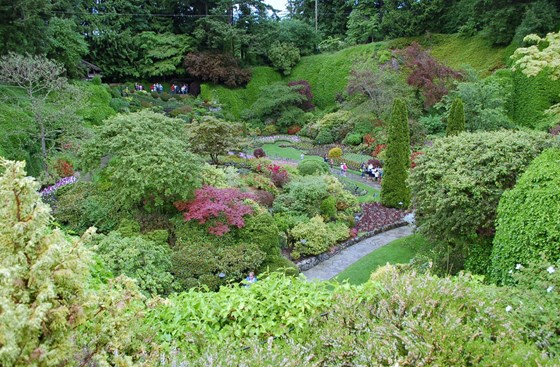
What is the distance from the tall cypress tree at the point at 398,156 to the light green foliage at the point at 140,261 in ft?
30.7

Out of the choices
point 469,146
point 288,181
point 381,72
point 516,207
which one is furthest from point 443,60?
point 516,207

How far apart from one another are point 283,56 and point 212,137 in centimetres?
2106

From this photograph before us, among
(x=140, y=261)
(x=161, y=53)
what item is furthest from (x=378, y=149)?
(x=161, y=53)

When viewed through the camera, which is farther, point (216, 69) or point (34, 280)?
point (216, 69)

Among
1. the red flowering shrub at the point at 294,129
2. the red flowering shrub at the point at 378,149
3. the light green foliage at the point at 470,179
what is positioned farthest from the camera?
the red flowering shrub at the point at 294,129

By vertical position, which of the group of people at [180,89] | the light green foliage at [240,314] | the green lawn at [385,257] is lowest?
the green lawn at [385,257]

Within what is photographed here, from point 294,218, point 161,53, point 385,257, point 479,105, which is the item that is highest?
point 161,53

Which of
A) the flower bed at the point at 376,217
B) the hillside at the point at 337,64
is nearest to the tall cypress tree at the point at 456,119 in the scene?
the flower bed at the point at 376,217

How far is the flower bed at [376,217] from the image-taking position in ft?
45.5

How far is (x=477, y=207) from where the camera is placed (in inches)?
314

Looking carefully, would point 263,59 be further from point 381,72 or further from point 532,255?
point 532,255

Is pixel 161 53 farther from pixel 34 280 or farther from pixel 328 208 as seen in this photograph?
pixel 34 280

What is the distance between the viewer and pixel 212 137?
16.2 meters

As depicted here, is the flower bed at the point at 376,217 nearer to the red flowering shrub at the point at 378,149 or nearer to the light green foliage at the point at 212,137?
the light green foliage at the point at 212,137
